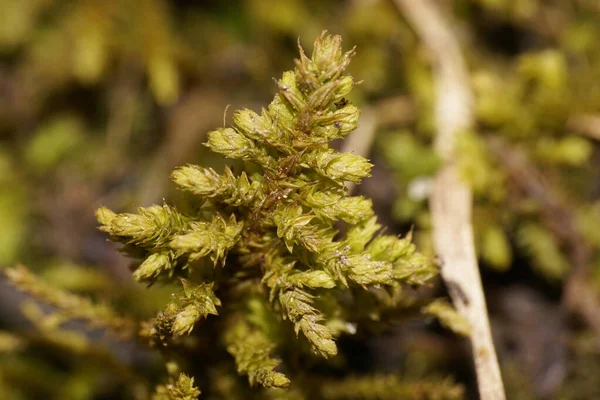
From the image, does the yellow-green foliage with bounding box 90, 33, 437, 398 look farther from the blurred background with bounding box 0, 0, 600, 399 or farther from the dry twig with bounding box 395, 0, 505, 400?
the blurred background with bounding box 0, 0, 600, 399

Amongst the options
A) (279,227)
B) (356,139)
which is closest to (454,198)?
(356,139)

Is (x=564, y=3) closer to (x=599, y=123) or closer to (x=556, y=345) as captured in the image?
(x=599, y=123)

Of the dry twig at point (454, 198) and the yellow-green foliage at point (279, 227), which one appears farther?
the dry twig at point (454, 198)

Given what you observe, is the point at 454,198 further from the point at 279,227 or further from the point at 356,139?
the point at 279,227

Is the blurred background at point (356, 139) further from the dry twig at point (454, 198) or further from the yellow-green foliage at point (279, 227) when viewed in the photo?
the yellow-green foliage at point (279, 227)

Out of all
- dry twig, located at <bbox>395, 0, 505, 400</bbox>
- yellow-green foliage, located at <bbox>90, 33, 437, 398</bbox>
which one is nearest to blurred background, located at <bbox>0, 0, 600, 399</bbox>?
dry twig, located at <bbox>395, 0, 505, 400</bbox>

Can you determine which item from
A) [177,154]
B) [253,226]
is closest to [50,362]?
[177,154]

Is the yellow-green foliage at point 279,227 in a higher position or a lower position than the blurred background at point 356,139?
lower

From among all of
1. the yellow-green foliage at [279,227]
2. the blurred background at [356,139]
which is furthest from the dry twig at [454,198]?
the yellow-green foliage at [279,227]

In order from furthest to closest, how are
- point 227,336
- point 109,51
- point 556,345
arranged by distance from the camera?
point 109,51 → point 556,345 → point 227,336
